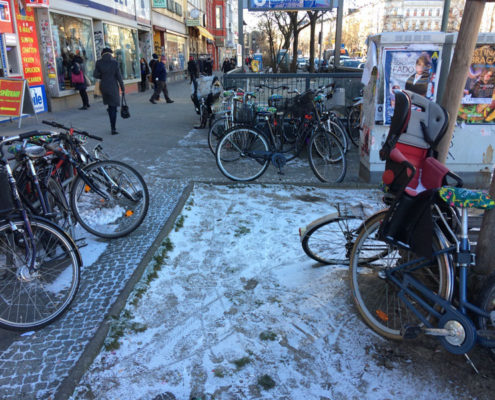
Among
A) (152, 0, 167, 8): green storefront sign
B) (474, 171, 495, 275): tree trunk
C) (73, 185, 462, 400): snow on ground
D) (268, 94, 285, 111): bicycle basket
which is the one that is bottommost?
(73, 185, 462, 400): snow on ground

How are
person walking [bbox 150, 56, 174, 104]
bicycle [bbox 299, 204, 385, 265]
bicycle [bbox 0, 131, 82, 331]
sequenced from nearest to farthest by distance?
1. bicycle [bbox 0, 131, 82, 331]
2. bicycle [bbox 299, 204, 385, 265]
3. person walking [bbox 150, 56, 174, 104]

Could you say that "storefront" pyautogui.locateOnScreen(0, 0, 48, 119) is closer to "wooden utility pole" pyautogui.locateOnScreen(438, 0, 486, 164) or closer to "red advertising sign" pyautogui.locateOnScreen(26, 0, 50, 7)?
"red advertising sign" pyautogui.locateOnScreen(26, 0, 50, 7)

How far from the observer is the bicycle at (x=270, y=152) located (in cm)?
581

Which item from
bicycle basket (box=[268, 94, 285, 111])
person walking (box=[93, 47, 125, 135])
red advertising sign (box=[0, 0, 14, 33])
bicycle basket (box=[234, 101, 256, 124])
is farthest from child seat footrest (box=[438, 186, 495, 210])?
red advertising sign (box=[0, 0, 14, 33])

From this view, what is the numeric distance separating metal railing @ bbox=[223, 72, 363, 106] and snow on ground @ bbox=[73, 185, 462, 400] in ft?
16.5

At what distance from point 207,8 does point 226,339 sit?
49056mm

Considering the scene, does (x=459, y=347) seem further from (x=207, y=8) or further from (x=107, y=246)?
(x=207, y=8)

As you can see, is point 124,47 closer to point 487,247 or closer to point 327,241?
point 327,241

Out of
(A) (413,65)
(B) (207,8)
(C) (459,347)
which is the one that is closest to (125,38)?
(A) (413,65)

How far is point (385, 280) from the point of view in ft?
9.22

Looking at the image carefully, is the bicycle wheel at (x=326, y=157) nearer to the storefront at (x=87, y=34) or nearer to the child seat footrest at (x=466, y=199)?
the child seat footrest at (x=466, y=199)

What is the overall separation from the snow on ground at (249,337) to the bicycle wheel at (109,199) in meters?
0.52

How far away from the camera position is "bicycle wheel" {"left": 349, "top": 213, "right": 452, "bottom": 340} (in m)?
2.44

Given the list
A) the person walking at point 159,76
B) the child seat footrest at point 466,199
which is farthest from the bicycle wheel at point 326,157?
the person walking at point 159,76
